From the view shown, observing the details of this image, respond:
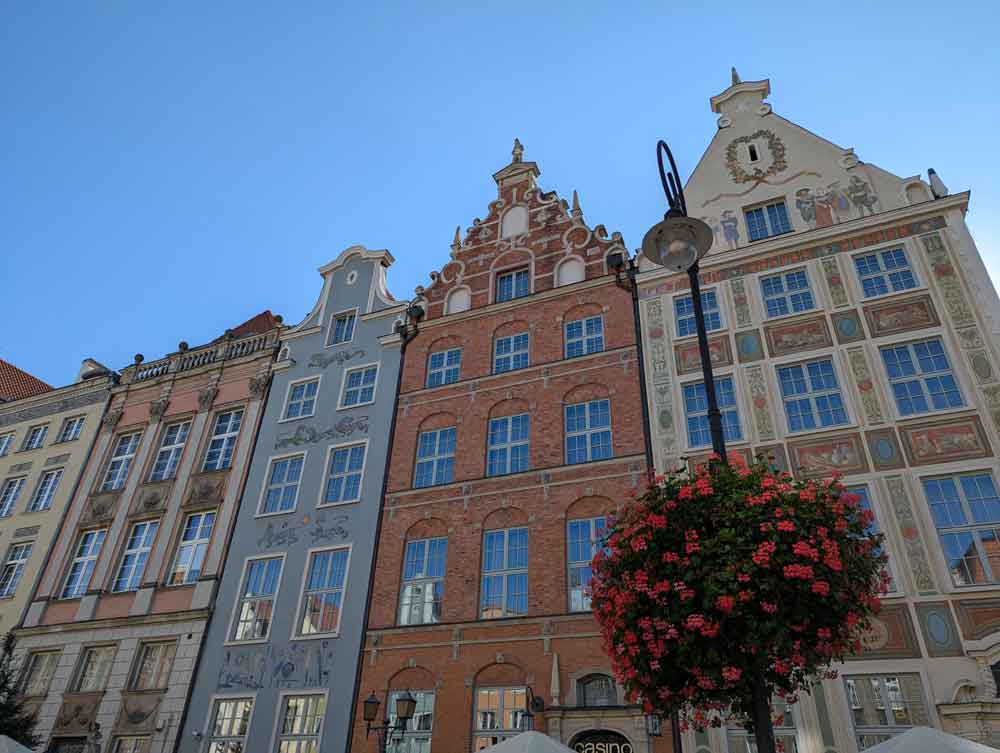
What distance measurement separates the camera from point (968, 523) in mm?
13859

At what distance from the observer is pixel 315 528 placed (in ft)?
67.1

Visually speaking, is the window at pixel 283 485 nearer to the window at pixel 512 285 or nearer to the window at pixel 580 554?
the window at pixel 512 285

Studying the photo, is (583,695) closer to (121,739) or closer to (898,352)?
(898,352)

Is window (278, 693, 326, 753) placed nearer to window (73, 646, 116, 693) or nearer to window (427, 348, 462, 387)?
window (73, 646, 116, 693)

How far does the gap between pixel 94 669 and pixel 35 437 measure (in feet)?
37.9

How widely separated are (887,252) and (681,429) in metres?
6.52

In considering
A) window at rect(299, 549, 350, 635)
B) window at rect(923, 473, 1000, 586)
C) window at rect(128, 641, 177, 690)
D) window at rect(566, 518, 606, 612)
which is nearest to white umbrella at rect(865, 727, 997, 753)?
window at rect(923, 473, 1000, 586)

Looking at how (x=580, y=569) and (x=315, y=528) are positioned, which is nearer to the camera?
(x=580, y=569)

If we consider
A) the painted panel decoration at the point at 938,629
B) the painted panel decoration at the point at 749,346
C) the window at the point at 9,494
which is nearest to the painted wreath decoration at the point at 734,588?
the painted panel decoration at the point at 938,629

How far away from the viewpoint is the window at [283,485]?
21578 mm

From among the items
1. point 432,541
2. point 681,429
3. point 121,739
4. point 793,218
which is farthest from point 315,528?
point 793,218

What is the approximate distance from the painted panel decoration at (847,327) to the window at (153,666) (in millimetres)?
18806

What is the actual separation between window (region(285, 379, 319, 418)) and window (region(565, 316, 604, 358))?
8435 mm

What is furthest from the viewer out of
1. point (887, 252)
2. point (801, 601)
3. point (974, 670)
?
point (887, 252)
